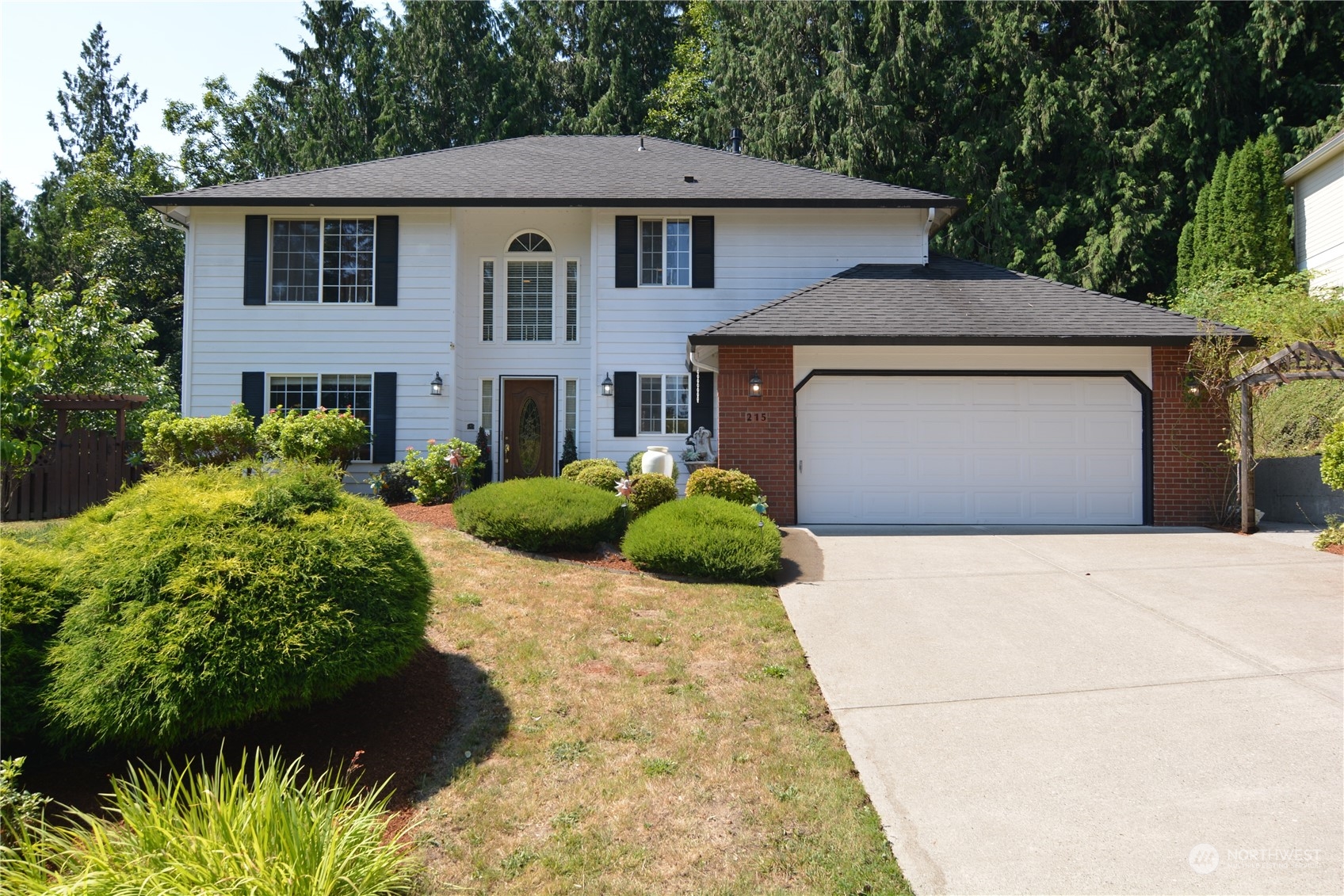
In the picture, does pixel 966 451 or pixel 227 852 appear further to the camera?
pixel 966 451

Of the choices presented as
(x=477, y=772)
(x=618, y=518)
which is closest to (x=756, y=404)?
(x=618, y=518)

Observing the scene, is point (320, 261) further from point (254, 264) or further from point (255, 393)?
point (255, 393)

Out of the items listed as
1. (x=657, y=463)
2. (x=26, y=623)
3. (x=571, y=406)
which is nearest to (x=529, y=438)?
(x=571, y=406)

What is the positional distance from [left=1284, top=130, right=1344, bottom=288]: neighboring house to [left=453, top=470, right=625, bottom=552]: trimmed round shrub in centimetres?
1782

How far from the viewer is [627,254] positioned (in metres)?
14.2

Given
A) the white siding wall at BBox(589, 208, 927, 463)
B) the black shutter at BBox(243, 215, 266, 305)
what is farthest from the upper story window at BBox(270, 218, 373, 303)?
the white siding wall at BBox(589, 208, 927, 463)

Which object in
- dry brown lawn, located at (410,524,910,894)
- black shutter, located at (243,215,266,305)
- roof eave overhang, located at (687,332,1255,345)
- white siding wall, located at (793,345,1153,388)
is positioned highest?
black shutter, located at (243,215,266,305)

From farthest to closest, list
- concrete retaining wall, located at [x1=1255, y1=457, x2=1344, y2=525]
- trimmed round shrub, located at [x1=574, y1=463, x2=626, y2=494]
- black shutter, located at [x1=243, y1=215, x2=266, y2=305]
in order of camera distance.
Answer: black shutter, located at [x1=243, y1=215, x2=266, y2=305]
trimmed round shrub, located at [x1=574, y1=463, x2=626, y2=494]
concrete retaining wall, located at [x1=1255, y1=457, x2=1344, y2=525]

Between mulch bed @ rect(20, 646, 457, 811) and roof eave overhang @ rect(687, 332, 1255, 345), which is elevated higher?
roof eave overhang @ rect(687, 332, 1255, 345)

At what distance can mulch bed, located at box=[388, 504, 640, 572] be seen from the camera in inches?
341

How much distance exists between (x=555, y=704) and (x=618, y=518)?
16.0 ft

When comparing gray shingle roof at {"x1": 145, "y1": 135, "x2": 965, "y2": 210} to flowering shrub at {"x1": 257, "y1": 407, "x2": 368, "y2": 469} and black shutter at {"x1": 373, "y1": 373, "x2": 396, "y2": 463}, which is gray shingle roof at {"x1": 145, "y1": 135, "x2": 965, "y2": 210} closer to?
black shutter at {"x1": 373, "y1": 373, "x2": 396, "y2": 463}

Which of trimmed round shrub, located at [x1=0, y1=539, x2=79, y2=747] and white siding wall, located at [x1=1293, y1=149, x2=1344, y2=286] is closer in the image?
trimmed round shrub, located at [x1=0, y1=539, x2=79, y2=747]

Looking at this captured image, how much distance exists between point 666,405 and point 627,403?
72 centimetres
